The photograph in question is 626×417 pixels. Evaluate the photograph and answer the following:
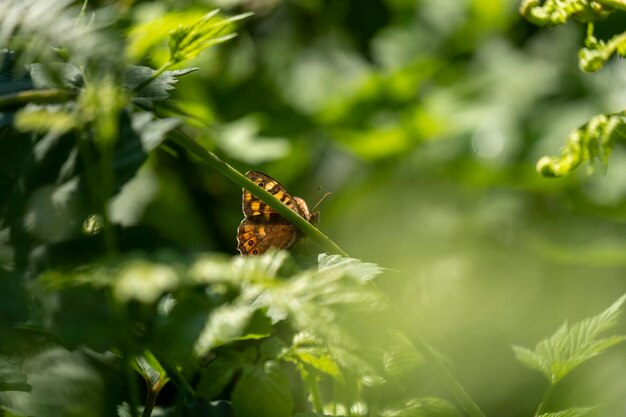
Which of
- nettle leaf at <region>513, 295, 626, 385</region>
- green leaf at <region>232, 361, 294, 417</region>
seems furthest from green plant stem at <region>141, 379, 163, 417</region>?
nettle leaf at <region>513, 295, 626, 385</region>

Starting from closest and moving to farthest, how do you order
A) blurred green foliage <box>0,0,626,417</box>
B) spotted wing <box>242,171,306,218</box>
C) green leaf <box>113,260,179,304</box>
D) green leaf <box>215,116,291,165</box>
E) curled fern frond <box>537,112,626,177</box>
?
green leaf <box>113,260,179,304</box> < blurred green foliage <box>0,0,626,417</box> < curled fern frond <box>537,112,626,177</box> < spotted wing <box>242,171,306,218</box> < green leaf <box>215,116,291,165</box>

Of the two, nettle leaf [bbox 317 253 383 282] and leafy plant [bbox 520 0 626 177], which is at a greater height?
leafy plant [bbox 520 0 626 177]

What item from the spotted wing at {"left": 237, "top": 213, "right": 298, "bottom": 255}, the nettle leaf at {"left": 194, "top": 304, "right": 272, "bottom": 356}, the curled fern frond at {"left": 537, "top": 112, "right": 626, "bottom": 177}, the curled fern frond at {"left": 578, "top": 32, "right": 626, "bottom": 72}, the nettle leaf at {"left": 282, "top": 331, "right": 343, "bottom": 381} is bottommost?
the spotted wing at {"left": 237, "top": 213, "right": 298, "bottom": 255}

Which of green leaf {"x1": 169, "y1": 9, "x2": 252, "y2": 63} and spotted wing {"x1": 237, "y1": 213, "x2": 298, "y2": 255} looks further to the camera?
spotted wing {"x1": 237, "y1": 213, "x2": 298, "y2": 255}

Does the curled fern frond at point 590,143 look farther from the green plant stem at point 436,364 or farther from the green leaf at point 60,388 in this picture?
the green leaf at point 60,388

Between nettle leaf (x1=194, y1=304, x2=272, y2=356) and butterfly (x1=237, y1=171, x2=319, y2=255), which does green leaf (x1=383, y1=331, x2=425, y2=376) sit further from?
butterfly (x1=237, y1=171, x2=319, y2=255)

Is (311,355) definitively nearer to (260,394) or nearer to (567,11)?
(260,394)

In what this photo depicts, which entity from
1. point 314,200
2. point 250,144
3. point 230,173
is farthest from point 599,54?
point 314,200

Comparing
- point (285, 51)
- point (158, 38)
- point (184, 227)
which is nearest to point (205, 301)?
point (158, 38)
